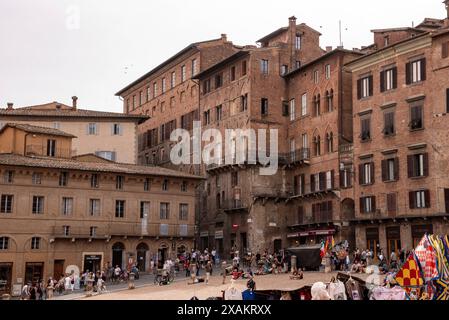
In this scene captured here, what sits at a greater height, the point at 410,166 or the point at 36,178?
the point at 410,166

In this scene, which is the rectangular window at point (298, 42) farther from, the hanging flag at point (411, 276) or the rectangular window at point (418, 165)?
the hanging flag at point (411, 276)

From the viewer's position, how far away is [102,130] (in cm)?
6281

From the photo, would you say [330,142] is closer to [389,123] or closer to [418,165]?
[389,123]

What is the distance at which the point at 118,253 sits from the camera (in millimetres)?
50594

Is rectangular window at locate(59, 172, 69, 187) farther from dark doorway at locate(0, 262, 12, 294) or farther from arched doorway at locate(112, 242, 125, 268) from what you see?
dark doorway at locate(0, 262, 12, 294)

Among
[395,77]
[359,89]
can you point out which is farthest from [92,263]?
[395,77]

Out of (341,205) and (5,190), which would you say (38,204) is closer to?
(5,190)

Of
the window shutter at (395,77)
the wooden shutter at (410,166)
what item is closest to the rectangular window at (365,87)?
the window shutter at (395,77)

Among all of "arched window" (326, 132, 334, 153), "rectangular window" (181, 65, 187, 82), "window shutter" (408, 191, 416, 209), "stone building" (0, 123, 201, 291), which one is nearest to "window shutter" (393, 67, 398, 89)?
"window shutter" (408, 191, 416, 209)

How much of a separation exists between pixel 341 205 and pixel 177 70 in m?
28.1

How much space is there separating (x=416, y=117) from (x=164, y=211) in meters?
20.6

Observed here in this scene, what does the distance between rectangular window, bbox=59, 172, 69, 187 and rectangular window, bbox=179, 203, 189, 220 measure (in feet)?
31.6

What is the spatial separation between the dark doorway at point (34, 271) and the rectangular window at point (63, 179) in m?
5.91
